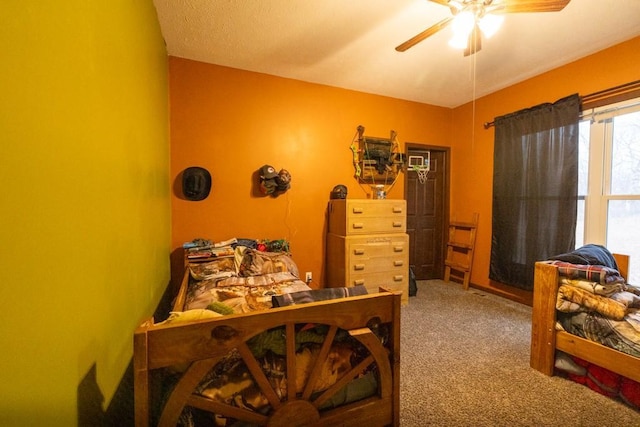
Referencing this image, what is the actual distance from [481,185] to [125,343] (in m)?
4.13

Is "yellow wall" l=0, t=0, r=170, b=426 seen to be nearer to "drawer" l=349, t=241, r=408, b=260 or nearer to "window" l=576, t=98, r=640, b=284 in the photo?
"drawer" l=349, t=241, r=408, b=260

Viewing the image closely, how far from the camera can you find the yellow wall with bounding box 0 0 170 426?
0.56 metres

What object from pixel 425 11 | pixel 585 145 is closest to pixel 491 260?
pixel 585 145

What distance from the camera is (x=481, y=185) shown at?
12.0 feet

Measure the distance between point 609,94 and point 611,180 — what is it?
0.80 metres

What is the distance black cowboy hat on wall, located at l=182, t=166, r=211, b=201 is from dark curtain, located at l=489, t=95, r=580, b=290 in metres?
3.55

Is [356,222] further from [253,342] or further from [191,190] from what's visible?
[253,342]

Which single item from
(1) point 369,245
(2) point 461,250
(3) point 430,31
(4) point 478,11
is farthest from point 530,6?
(2) point 461,250

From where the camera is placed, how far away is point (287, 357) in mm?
953

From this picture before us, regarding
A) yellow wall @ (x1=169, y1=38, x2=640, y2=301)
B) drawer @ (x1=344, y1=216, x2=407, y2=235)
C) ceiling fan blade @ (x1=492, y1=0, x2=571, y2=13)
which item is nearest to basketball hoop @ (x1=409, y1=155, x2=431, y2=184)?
yellow wall @ (x1=169, y1=38, x2=640, y2=301)

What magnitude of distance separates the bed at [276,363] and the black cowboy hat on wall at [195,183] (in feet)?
6.59

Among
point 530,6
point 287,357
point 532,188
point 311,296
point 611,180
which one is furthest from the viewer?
point 532,188

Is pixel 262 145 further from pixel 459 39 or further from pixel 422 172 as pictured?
pixel 422 172

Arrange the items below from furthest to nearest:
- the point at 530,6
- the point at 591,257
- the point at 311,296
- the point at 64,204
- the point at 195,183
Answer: the point at 195,183 < the point at 591,257 < the point at 530,6 < the point at 311,296 < the point at 64,204
